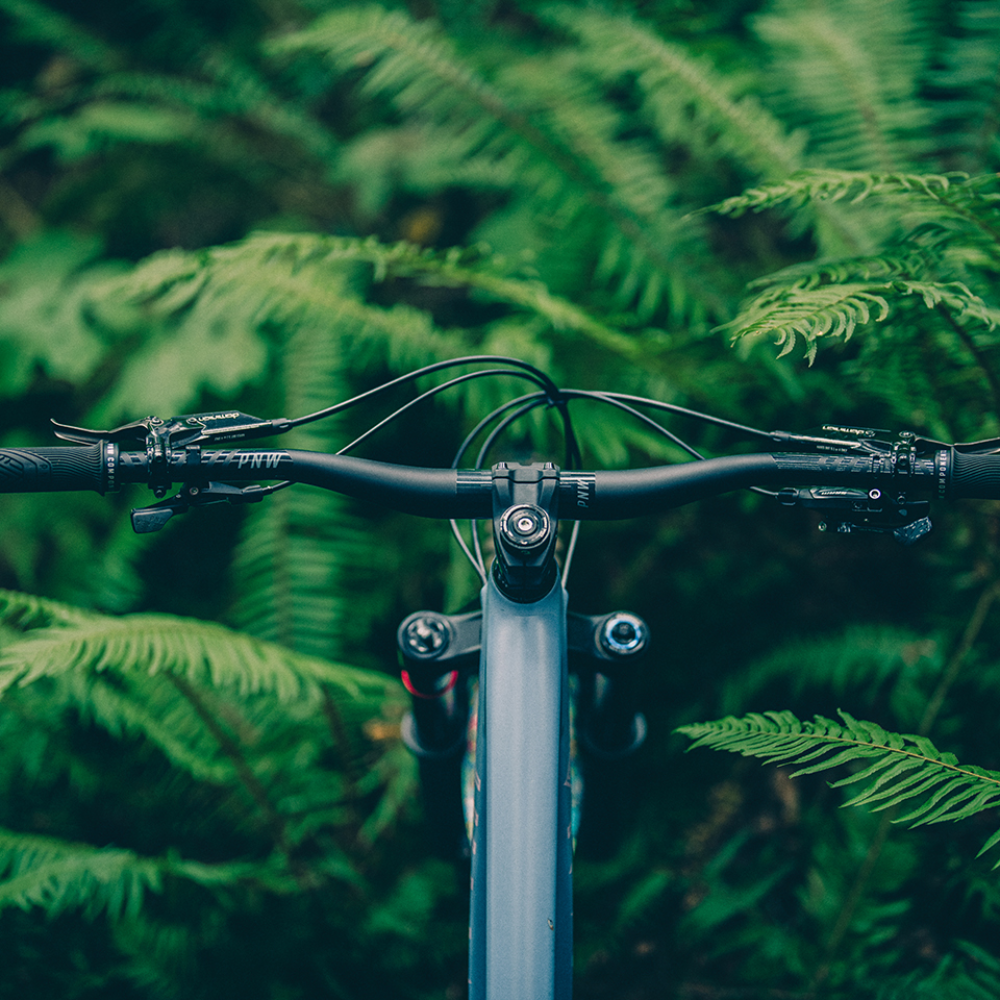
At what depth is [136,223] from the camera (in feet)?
8.85

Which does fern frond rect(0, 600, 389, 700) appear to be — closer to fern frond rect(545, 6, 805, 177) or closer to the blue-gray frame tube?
the blue-gray frame tube

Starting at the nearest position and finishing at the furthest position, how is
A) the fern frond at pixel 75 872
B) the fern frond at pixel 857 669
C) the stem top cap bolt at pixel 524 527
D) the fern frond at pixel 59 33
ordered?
the stem top cap bolt at pixel 524 527
the fern frond at pixel 75 872
the fern frond at pixel 857 669
the fern frond at pixel 59 33

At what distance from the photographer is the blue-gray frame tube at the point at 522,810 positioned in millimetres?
802

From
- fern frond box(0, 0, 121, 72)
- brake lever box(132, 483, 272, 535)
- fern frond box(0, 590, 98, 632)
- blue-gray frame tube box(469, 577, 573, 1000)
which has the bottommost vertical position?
blue-gray frame tube box(469, 577, 573, 1000)

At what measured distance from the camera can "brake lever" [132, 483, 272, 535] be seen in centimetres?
85

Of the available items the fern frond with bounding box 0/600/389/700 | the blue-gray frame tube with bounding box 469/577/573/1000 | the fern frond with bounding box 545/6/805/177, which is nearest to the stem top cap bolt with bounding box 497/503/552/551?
the blue-gray frame tube with bounding box 469/577/573/1000

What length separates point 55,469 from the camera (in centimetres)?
85

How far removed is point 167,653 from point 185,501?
59cm

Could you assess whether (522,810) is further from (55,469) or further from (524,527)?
(55,469)

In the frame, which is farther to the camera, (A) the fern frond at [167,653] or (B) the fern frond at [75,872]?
(B) the fern frond at [75,872]

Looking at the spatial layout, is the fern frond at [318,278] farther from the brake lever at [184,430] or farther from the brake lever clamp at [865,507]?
the brake lever clamp at [865,507]

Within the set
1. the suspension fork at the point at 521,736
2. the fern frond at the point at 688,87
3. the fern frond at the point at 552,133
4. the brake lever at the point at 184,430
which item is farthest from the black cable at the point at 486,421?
the fern frond at the point at 688,87

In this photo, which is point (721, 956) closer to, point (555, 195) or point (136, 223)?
point (555, 195)

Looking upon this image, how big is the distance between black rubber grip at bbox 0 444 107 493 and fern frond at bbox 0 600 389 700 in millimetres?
432
